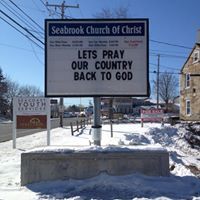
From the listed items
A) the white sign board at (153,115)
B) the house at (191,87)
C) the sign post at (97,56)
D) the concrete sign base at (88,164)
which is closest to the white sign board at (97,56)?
the sign post at (97,56)

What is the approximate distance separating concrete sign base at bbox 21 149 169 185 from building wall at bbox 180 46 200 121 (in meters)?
32.4

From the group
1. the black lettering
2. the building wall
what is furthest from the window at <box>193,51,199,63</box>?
the black lettering

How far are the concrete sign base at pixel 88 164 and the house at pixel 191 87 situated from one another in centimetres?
3242

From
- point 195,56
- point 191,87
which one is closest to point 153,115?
point 191,87

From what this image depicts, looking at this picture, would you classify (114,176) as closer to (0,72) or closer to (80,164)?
(80,164)

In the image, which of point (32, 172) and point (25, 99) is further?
point (25, 99)

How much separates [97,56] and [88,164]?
2.90 meters

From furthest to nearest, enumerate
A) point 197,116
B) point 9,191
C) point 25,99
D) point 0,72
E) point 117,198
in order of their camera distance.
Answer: point 0,72 < point 197,116 < point 25,99 < point 9,191 < point 117,198

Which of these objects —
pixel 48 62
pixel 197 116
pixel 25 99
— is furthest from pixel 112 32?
pixel 197 116

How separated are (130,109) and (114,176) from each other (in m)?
117

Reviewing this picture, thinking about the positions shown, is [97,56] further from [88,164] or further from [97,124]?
[88,164]

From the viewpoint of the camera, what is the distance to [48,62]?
33.6 ft

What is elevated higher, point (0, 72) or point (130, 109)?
point (0, 72)

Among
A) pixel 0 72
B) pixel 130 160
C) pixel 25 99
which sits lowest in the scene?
pixel 130 160
